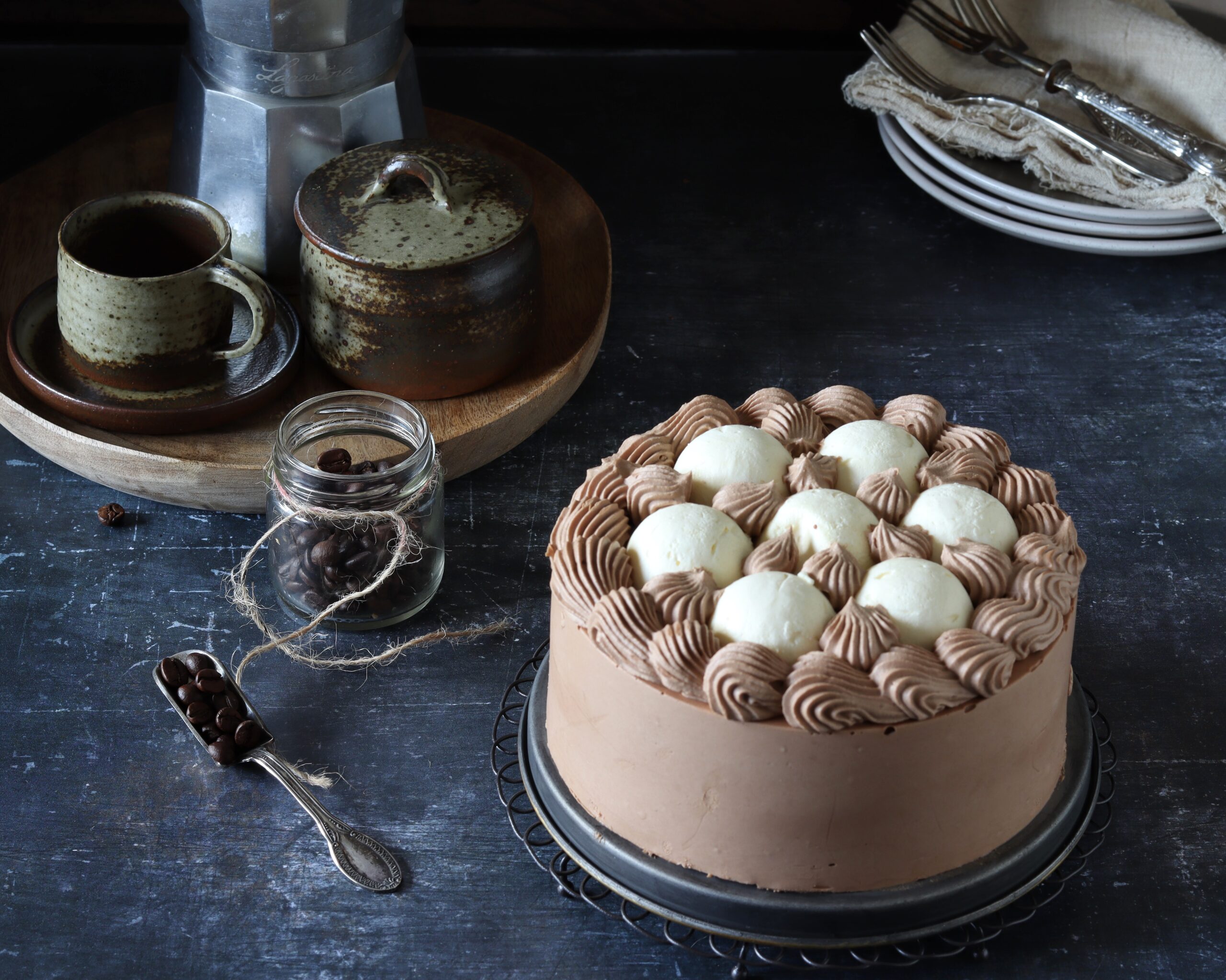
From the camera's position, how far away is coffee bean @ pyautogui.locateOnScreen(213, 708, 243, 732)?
3.15 feet

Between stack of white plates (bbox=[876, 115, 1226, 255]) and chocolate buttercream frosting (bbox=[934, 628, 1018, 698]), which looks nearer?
chocolate buttercream frosting (bbox=[934, 628, 1018, 698])

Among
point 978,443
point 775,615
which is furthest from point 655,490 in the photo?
point 978,443

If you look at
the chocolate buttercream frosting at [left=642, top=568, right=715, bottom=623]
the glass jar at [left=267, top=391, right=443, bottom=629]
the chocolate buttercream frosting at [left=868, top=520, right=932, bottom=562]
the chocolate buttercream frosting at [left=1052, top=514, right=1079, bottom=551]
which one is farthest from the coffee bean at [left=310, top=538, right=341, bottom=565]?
the chocolate buttercream frosting at [left=1052, top=514, right=1079, bottom=551]

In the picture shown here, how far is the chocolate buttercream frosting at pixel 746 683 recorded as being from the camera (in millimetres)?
732

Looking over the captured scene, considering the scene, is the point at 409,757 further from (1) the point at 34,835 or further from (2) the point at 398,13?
(2) the point at 398,13

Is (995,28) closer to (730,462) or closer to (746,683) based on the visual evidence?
(730,462)

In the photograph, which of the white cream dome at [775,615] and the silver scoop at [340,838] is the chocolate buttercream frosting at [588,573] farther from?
the silver scoop at [340,838]

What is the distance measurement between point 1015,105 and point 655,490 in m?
0.84

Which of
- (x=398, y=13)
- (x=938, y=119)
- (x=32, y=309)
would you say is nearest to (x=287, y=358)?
(x=32, y=309)

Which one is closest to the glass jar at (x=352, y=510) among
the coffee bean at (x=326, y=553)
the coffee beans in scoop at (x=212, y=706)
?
the coffee bean at (x=326, y=553)

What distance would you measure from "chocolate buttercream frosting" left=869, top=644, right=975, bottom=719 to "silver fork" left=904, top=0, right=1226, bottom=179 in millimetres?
865

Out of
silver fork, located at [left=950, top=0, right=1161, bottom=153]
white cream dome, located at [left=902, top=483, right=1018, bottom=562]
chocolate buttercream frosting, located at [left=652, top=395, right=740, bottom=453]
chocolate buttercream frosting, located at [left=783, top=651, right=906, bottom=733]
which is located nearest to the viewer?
chocolate buttercream frosting, located at [left=783, top=651, right=906, bottom=733]

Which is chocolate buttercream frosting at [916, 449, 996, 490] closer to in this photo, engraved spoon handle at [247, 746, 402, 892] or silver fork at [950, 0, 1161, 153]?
engraved spoon handle at [247, 746, 402, 892]

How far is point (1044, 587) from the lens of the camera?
799 millimetres
